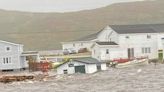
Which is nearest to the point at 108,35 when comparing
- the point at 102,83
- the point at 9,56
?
the point at 9,56

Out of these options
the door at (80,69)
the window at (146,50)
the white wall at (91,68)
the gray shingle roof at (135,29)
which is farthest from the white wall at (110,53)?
the door at (80,69)

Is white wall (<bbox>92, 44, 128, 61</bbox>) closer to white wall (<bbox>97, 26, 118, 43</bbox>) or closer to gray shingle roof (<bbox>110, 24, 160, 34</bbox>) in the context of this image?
white wall (<bbox>97, 26, 118, 43</bbox>)

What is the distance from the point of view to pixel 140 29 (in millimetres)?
95938

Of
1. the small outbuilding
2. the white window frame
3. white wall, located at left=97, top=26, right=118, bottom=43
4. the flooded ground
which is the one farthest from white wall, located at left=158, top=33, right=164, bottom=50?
the flooded ground

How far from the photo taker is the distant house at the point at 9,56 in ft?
288

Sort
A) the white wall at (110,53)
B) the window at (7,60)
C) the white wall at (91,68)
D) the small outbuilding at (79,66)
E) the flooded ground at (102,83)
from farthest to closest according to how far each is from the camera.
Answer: the white wall at (110,53), the window at (7,60), the white wall at (91,68), the small outbuilding at (79,66), the flooded ground at (102,83)

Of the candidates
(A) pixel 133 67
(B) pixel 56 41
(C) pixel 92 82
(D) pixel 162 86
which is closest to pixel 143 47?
(A) pixel 133 67

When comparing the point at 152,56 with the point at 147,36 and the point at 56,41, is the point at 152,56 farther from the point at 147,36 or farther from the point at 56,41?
the point at 56,41

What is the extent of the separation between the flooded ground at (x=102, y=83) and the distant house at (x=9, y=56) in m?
22.0

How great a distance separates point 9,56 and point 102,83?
35417mm

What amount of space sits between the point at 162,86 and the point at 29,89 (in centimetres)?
1196

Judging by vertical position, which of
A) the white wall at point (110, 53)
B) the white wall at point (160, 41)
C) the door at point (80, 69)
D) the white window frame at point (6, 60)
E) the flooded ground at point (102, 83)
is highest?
the white wall at point (160, 41)

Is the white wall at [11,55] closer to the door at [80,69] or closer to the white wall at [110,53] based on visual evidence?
the white wall at [110,53]

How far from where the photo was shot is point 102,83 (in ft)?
181
